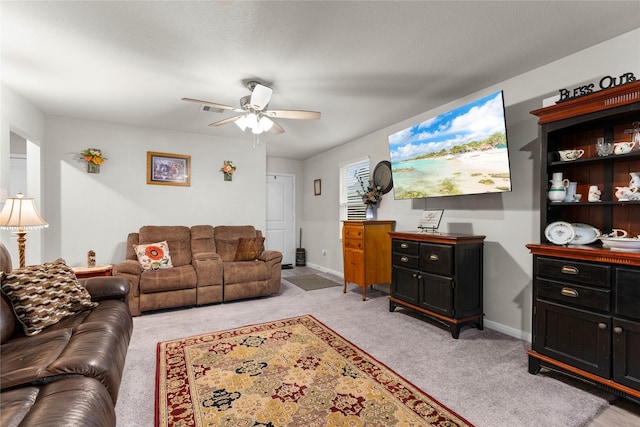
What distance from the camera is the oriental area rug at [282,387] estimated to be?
1.76 m

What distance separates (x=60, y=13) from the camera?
199 centimetres

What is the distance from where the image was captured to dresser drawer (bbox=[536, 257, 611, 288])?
75.9 inches

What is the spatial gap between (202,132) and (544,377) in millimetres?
5113

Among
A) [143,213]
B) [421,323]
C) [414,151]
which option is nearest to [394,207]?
[414,151]

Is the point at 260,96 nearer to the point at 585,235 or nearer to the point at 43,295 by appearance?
the point at 43,295

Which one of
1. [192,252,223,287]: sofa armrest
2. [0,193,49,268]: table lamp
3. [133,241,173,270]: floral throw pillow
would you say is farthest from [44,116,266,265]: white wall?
[0,193,49,268]: table lamp

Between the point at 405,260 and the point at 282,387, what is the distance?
1978 mm

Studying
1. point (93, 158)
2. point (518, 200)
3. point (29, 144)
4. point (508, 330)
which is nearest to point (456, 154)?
point (518, 200)

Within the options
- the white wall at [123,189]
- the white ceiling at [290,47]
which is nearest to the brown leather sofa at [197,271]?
the white wall at [123,189]

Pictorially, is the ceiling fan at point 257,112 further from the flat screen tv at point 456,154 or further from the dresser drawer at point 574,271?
the dresser drawer at point 574,271

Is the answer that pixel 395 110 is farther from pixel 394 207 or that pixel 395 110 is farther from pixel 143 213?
pixel 143 213

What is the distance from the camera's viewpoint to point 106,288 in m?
2.46

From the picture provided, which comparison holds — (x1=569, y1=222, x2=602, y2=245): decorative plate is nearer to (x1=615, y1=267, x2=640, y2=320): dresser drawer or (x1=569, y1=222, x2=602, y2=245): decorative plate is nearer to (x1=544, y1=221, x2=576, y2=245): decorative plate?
(x1=544, y1=221, x2=576, y2=245): decorative plate

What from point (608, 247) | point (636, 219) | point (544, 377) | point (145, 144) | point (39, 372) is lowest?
point (544, 377)
